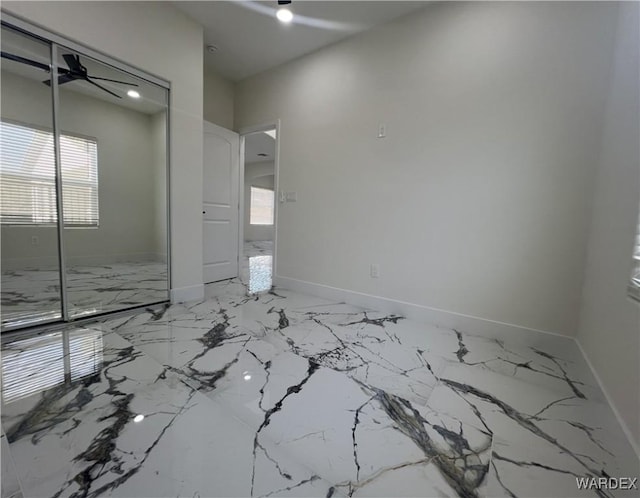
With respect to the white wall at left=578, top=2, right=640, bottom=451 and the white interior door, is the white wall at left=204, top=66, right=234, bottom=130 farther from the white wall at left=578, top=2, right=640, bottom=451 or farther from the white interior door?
the white wall at left=578, top=2, right=640, bottom=451

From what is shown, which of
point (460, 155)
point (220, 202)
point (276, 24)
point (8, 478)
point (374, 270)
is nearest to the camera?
point (8, 478)

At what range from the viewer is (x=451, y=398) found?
4.64 ft

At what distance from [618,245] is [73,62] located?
12.8 ft

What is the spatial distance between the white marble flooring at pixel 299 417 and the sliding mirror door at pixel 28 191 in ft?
1.39

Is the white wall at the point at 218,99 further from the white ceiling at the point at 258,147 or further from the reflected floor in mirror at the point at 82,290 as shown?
the reflected floor in mirror at the point at 82,290

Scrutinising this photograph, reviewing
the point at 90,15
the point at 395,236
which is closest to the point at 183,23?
the point at 90,15

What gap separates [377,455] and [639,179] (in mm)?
1713

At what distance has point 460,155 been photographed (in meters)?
2.29

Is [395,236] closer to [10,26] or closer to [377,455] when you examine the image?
[377,455]

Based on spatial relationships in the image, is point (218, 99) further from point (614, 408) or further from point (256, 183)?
point (256, 183)

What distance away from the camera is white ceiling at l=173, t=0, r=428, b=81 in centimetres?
246

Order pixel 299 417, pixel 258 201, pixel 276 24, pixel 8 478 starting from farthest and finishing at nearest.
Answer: pixel 258 201 → pixel 276 24 → pixel 299 417 → pixel 8 478

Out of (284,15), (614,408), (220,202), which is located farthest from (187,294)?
(614,408)

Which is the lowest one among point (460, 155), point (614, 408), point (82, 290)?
point (614, 408)
